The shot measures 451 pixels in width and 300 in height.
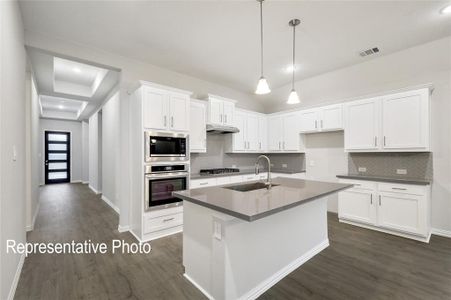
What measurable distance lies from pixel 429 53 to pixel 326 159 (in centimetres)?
248

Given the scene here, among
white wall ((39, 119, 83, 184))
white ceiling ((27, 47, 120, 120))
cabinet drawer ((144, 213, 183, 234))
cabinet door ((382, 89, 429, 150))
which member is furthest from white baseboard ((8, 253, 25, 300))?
white wall ((39, 119, 83, 184))

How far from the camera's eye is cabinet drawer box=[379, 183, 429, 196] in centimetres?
309

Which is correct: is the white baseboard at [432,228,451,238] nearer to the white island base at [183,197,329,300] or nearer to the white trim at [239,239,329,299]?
the white trim at [239,239,329,299]

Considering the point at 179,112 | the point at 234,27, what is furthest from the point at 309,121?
the point at 179,112

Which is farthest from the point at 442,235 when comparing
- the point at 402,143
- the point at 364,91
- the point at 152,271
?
the point at 152,271

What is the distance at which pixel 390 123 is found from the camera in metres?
3.52

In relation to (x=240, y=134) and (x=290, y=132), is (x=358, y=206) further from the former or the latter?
(x=240, y=134)

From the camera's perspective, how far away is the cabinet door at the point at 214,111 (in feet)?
14.3

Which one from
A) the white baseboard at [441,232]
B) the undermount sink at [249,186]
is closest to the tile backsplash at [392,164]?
the white baseboard at [441,232]

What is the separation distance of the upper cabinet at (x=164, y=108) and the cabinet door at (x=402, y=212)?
12.0 feet

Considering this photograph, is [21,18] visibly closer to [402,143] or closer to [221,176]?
[221,176]

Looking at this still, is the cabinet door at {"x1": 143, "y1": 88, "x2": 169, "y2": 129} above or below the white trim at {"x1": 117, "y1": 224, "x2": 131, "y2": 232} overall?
above

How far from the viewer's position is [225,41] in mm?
3154

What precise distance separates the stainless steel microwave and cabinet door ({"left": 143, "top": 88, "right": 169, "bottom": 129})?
15cm
